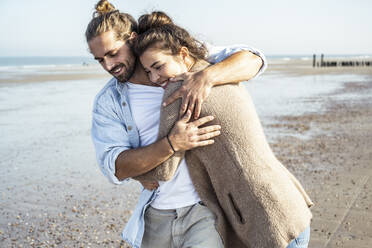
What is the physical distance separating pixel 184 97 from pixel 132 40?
2.11 feet

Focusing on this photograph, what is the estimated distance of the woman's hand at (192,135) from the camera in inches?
93.6

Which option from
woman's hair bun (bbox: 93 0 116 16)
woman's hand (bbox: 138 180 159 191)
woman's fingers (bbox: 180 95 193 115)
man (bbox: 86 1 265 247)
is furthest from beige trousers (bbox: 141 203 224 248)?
woman's hair bun (bbox: 93 0 116 16)

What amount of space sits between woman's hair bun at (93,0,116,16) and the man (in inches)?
0.6

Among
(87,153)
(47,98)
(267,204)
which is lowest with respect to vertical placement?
(47,98)

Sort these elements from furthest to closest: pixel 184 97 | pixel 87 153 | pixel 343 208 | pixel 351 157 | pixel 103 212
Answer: pixel 87 153 < pixel 351 157 < pixel 103 212 < pixel 343 208 < pixel 184 97

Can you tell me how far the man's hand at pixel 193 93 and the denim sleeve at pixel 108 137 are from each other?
388mm

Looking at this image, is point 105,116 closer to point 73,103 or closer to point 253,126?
point 253,126

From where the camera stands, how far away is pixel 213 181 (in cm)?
245

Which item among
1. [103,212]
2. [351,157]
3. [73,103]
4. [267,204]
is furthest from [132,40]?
[73,103]

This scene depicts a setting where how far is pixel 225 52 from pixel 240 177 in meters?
0.96

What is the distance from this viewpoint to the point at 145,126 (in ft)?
8.85

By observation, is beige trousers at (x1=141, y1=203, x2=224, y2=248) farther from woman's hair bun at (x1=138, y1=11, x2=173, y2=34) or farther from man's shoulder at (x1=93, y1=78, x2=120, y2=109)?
woman's hair bun at (x1=138, y1=11, x2=173, y2=34)

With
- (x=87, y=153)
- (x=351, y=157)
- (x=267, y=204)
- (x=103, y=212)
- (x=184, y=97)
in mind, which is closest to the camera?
(x=267, y=204)

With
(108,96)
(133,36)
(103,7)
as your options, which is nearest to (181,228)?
(108,96)
